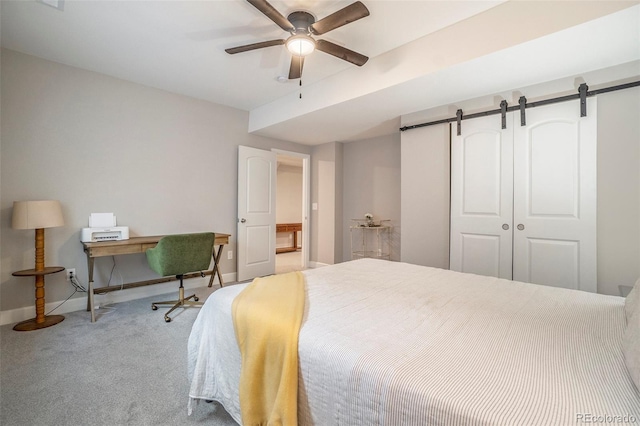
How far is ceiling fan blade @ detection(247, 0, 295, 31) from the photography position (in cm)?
177

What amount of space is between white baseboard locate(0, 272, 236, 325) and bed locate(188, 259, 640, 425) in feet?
7.82

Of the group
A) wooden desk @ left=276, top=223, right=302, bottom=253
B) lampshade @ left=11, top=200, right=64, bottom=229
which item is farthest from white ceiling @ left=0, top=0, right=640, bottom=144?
wooden desk @ left=276, top=223, right=302, bottom=253

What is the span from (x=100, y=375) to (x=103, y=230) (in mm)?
1646

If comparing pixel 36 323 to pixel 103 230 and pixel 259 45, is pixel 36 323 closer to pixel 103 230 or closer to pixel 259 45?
pixel 103 230

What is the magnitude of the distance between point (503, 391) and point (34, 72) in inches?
166

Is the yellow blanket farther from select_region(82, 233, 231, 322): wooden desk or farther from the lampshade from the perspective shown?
the lampshade

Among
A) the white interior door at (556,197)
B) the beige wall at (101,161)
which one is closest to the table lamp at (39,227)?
the beige wall at (101,161)

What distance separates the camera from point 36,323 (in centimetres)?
262

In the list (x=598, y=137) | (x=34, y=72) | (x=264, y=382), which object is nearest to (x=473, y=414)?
(x=264, y=382)

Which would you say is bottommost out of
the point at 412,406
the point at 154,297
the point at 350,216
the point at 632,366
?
the point at 154,297

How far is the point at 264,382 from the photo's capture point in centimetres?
110

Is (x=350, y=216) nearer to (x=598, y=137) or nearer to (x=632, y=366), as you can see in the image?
(x=598, y=137)

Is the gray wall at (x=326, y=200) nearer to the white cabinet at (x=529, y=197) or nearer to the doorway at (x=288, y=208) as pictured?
the doorway at (x=288, y=208)

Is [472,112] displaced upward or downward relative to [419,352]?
upward
